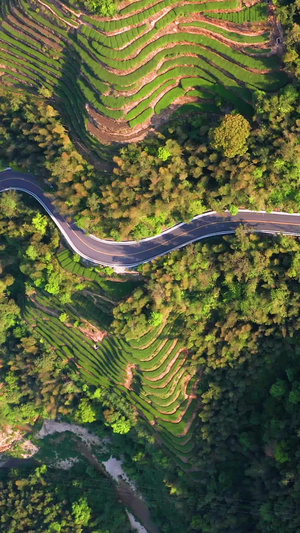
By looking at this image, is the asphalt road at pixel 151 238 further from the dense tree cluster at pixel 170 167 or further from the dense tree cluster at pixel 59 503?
the dense tree cluster at pixel 59 503

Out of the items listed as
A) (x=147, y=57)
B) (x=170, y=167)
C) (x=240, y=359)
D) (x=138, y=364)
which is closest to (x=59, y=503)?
(x=138, y=364)

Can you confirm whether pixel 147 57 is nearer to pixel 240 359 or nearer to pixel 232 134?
pixel 232 134

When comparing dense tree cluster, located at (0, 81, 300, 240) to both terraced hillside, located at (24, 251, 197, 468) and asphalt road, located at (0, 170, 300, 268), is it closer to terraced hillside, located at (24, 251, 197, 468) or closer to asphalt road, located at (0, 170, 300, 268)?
asphalt road, located at (0, 170, 300, 268)

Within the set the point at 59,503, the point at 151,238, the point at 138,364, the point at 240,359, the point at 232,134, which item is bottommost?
the point at 59,503

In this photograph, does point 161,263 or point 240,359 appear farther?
point 240,359

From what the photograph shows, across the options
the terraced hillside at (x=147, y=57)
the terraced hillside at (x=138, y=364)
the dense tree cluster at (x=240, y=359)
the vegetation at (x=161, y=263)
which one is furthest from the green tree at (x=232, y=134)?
the terraced hillside at (x=138, y=364)

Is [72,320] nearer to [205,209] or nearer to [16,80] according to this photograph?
[205,209]
